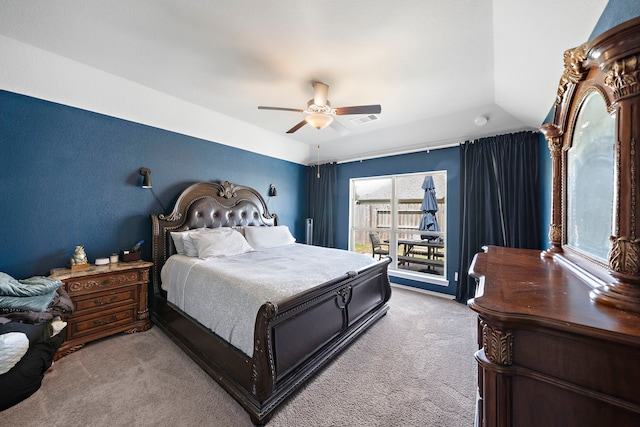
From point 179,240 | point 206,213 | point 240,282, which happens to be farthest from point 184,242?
point 240,282

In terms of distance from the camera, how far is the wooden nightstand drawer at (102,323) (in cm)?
219

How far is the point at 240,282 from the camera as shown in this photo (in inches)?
73.2

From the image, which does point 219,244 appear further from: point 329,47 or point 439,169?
point 439,169

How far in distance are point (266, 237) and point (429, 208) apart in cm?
286

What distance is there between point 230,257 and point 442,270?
356cm

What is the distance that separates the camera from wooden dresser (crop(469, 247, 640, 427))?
1.95 ft

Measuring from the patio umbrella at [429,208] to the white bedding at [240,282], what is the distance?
178 centimetres

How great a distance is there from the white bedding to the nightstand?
290 millimetres

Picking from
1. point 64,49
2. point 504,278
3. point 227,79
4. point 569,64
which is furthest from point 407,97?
point 64,49

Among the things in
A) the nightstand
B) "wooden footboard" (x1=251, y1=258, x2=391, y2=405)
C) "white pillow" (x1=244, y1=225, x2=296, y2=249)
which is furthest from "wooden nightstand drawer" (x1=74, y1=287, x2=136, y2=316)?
"wooden footboard" (x1=251, y1=258, x2=391, y2=405)

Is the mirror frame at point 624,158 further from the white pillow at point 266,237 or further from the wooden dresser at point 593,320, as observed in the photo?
the white pillow at point 266,237

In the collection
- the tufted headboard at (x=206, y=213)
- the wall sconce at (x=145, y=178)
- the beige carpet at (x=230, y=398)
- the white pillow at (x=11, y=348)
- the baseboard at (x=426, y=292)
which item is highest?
the wall sconce at (x=145, y=178)

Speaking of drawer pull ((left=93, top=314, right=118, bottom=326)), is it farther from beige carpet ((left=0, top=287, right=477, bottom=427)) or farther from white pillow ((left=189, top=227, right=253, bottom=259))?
white pillow ((left=189, top=227, right=253, bottom=259))

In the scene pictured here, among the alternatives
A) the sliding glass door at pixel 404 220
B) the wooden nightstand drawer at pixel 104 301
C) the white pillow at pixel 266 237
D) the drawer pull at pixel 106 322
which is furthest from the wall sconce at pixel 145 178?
the sliding glass door at pixel 404 220
